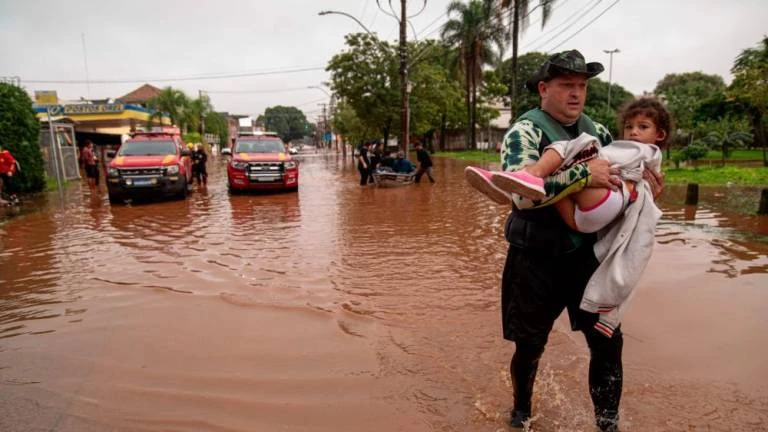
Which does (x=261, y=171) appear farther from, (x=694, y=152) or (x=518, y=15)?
(x=518, y=15)

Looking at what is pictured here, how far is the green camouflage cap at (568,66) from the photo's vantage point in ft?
7.50

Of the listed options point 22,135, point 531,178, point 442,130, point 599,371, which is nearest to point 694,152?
point 599,371

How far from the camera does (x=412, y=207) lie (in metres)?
11.6

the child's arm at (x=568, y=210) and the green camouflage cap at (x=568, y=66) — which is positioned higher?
the green camouflage cap at (x=568, y=66)

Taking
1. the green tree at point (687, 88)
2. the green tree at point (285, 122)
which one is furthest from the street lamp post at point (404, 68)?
the green tree at point (285, 122)

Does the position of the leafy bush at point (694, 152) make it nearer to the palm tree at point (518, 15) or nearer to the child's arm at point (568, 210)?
the palm tree at point (518, 15)

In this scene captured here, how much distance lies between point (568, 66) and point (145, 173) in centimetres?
1243

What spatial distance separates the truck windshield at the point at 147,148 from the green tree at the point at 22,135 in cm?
383

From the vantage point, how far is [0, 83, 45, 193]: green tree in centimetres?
1461

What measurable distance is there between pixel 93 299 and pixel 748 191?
14.8m

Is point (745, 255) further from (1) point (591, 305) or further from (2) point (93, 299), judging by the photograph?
(2) point (93, 299)

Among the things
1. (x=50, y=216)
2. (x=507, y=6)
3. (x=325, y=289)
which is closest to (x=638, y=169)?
(x=325, y=289)

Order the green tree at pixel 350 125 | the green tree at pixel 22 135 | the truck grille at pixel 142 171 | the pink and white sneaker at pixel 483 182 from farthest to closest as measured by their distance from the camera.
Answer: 1. the green tree at pixel 350 125
2. the green tree at pixel 22 135
3. the truck grille at pixel 142 171
4. the pink and white sneaker at pixel 483 182

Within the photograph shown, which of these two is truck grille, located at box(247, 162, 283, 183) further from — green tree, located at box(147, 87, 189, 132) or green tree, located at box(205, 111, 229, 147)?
green tree, located at box(205, 111, 229, 147)
